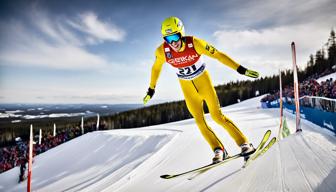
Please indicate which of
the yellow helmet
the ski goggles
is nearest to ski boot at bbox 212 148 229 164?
the ski goggles

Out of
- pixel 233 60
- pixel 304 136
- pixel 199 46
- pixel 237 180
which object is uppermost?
pixel 199 46

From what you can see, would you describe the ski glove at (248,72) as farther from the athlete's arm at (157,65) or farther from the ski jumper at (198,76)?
the athlete's arm at (157,65)

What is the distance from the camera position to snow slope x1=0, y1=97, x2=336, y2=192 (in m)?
3.15

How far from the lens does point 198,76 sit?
3.59 meters

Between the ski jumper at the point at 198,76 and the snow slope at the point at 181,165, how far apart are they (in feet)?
2.27

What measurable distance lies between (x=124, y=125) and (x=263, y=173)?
36452 mm

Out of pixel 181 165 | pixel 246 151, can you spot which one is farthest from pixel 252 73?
pixel 181 165

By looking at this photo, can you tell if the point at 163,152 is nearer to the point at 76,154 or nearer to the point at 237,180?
the point at 237,180

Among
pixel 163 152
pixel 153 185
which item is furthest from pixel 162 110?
pixel 153 185

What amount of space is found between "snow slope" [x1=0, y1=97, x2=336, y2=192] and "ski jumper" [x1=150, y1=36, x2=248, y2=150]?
693 millimetres

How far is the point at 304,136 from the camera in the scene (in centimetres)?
520

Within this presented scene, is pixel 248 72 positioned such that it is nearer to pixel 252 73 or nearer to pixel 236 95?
pixel 252 73

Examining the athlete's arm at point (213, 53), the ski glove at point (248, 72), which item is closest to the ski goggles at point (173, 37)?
the athlete's arm at point (213, 53)

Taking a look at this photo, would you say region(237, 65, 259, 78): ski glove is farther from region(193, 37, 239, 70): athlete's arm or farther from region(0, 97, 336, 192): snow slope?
region(0, 97, 336, 192): snow slope
